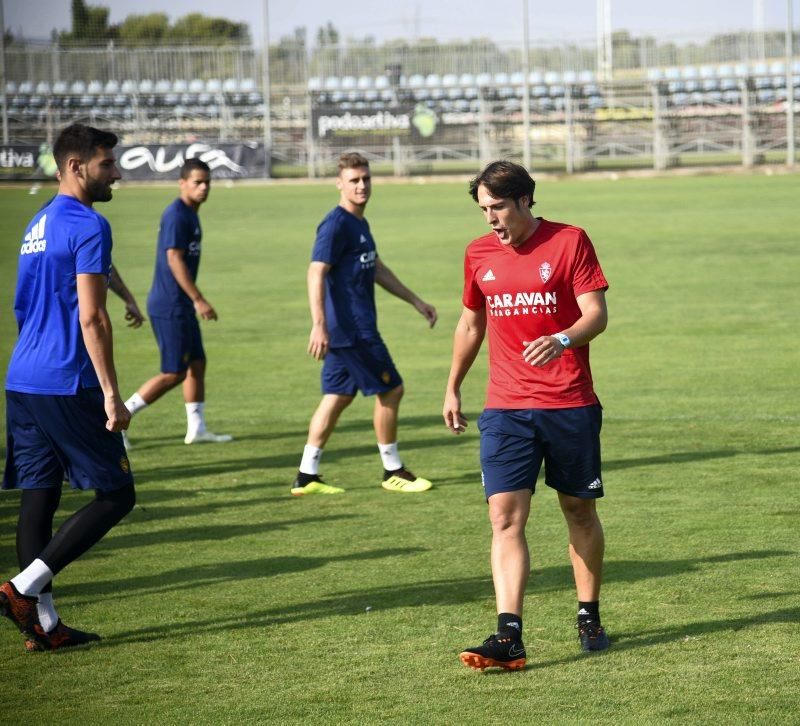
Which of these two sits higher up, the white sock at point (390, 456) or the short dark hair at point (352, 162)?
the short dark hair at point (352, 162)

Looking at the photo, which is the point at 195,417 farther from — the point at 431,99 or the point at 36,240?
the point at 431,99

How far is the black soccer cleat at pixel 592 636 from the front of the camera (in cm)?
540

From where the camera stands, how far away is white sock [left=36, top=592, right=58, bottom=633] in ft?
18.6

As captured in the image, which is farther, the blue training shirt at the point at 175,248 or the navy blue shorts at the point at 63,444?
the blue training shirt at the point at 175,248

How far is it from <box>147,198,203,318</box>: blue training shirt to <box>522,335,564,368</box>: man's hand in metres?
5.72

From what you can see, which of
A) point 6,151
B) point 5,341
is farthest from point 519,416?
point 6,151

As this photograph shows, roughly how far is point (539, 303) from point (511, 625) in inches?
52.6

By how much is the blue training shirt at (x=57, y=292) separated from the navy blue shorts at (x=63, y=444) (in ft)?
0.21

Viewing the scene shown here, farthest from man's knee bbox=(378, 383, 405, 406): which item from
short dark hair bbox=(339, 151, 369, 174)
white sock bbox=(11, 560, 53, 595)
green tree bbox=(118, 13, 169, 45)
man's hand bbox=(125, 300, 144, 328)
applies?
green tree bbox=(118, 13, 169, 45)

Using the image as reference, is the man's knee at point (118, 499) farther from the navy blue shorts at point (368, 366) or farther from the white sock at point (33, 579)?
the navy blue shorts at point (368, 366)

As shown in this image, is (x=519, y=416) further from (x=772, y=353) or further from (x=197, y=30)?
(x=197, y=30)

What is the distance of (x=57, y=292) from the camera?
5.55m

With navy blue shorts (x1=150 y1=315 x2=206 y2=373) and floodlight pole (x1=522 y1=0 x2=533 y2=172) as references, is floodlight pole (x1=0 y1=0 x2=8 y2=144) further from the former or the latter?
navy blue shorts (x1=150 y1=315 x2=206 y2=373)

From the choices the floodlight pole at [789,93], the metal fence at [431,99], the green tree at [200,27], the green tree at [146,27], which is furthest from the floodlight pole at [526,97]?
the green tree at [200,27]
